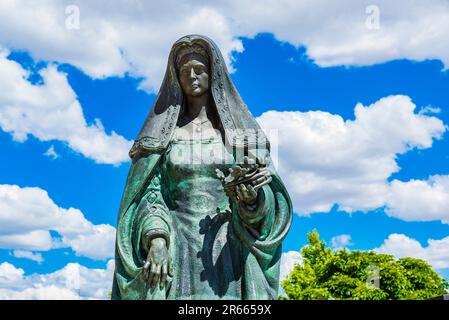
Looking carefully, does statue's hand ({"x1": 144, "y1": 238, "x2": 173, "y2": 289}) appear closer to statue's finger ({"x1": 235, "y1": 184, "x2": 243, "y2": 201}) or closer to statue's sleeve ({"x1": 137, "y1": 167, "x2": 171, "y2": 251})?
statue's sleeve ({"x1": 137, "y1": 167, "x2": 171, "y2": 251})

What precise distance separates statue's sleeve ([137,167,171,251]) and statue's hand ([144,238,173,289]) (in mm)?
123

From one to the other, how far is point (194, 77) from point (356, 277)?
115 ft

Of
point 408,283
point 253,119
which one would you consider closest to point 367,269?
point 408,283

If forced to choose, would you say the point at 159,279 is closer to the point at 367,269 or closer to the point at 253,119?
the point at 253,119

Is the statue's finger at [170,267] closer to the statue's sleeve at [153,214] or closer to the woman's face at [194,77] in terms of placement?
the statue's sleeve at [153,214]

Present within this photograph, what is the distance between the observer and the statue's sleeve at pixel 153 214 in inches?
315

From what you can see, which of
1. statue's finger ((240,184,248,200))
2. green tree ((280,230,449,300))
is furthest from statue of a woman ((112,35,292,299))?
green tree ((280,230,449,300))

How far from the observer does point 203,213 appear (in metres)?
8.36

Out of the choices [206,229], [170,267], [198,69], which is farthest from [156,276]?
[198,69]

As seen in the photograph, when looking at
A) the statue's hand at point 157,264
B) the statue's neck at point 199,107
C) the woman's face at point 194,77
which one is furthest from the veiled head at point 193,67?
the statue's hand at point 157,264

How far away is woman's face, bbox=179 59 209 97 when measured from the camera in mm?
8781

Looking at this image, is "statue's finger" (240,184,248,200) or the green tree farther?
the green tree
